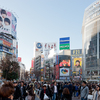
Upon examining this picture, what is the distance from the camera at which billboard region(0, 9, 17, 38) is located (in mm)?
88944

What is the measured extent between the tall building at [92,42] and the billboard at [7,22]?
33579 mm

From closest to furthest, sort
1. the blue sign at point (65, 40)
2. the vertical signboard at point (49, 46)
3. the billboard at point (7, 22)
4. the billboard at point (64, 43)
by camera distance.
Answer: the billboard at point (7, 22)
the blue sign at point (65, 40)
the billboard at point (64, 43)
the vertical signboard at point (49, 46)

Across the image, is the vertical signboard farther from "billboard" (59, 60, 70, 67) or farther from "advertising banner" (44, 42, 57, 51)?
"billboard" (59, 60, 70, 67)

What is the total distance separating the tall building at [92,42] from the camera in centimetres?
7509

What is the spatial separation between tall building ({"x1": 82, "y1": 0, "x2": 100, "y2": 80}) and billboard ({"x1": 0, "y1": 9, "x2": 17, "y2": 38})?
3358 cm

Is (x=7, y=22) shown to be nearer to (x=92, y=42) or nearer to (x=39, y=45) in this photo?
(x=92, y=42)

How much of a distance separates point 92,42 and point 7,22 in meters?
38.1

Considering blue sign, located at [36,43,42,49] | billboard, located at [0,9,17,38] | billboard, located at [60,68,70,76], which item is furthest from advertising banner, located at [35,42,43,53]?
billboard, located at [0,9,17,38]

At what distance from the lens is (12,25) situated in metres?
93.6

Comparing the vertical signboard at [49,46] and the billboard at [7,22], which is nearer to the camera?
the billboard at [7,22]

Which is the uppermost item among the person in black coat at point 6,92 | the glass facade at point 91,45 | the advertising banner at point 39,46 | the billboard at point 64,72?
the advertising banner at point 39,46

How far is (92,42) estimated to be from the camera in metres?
77.8

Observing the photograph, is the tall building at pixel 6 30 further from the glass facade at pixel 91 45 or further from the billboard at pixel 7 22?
the glass facade at pixel 91 45

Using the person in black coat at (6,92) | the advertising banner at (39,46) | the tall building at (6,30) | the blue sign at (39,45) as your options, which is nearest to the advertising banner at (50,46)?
the advertising banner at (39,46)
